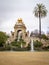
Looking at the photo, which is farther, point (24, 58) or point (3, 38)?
point (3, 38)

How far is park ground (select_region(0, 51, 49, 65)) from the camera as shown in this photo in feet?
20.2

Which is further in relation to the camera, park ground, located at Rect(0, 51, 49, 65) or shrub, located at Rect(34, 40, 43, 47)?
shrub, located at Rect(34, 40, 43, 47)

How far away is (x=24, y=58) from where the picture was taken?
641cm

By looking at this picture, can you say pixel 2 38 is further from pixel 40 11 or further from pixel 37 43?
pixel 40 11

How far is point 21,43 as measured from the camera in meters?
7.02

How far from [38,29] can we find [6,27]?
3.70 ft

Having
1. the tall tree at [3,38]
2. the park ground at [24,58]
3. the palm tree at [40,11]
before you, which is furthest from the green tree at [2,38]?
the palm tree at [40,11]

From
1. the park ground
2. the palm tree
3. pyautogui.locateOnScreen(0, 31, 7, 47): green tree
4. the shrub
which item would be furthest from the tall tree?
the palm tree

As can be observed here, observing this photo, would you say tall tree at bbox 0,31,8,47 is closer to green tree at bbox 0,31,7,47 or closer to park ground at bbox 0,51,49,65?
green tree at bbox 0,31,7,47

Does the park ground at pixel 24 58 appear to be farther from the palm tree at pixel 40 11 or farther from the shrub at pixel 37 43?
the palm tree at pixel 40 11

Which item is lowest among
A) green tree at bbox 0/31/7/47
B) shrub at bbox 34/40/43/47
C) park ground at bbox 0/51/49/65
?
park ground at bbox 0/51/49/65

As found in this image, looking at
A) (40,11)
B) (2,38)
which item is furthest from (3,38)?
(40,11)

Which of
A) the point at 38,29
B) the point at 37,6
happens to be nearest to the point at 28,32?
the point at 38,29

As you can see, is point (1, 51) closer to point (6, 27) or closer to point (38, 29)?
point (6, 27)
